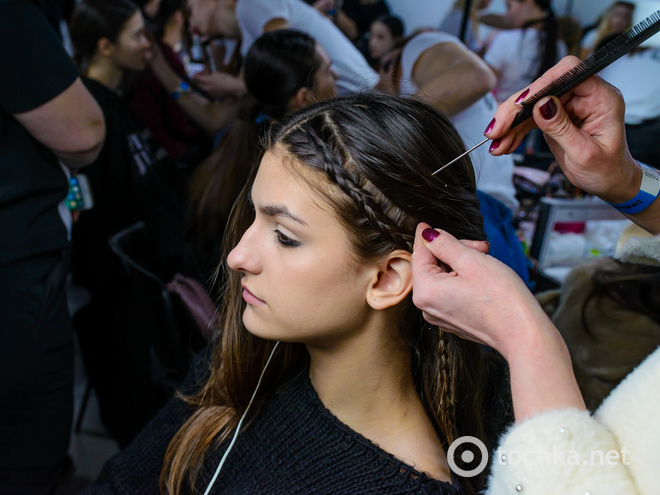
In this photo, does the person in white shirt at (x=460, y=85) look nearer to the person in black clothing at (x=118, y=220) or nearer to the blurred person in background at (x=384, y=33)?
the person in black clothing at (x=118, y=220)

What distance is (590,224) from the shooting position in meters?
1.77

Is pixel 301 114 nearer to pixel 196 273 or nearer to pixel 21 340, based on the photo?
pixel 21 340

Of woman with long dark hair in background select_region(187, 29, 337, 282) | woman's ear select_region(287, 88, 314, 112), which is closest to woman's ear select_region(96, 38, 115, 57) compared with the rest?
woman with long dark hair in background select_region(187, 29, 337, 282)

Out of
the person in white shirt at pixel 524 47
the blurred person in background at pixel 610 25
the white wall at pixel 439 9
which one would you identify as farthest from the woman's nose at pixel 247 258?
the white wall at pixel 439 9

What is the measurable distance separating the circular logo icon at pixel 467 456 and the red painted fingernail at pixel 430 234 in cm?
37

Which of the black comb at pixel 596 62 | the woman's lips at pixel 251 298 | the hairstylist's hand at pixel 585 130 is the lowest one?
the woman's lips at pixel 251 298

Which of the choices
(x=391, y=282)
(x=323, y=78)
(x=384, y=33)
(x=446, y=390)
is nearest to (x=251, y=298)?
(x=391, y=282)

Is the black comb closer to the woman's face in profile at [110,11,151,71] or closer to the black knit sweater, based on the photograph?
the black knit sweater

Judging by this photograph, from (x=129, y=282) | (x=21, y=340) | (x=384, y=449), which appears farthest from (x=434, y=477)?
(x=129, y=282)

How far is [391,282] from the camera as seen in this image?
81 cm

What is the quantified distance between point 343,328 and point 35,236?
807mm

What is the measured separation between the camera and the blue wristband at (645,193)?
0.75 meters

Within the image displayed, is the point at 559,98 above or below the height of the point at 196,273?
above

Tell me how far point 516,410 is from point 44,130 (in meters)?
1.13
